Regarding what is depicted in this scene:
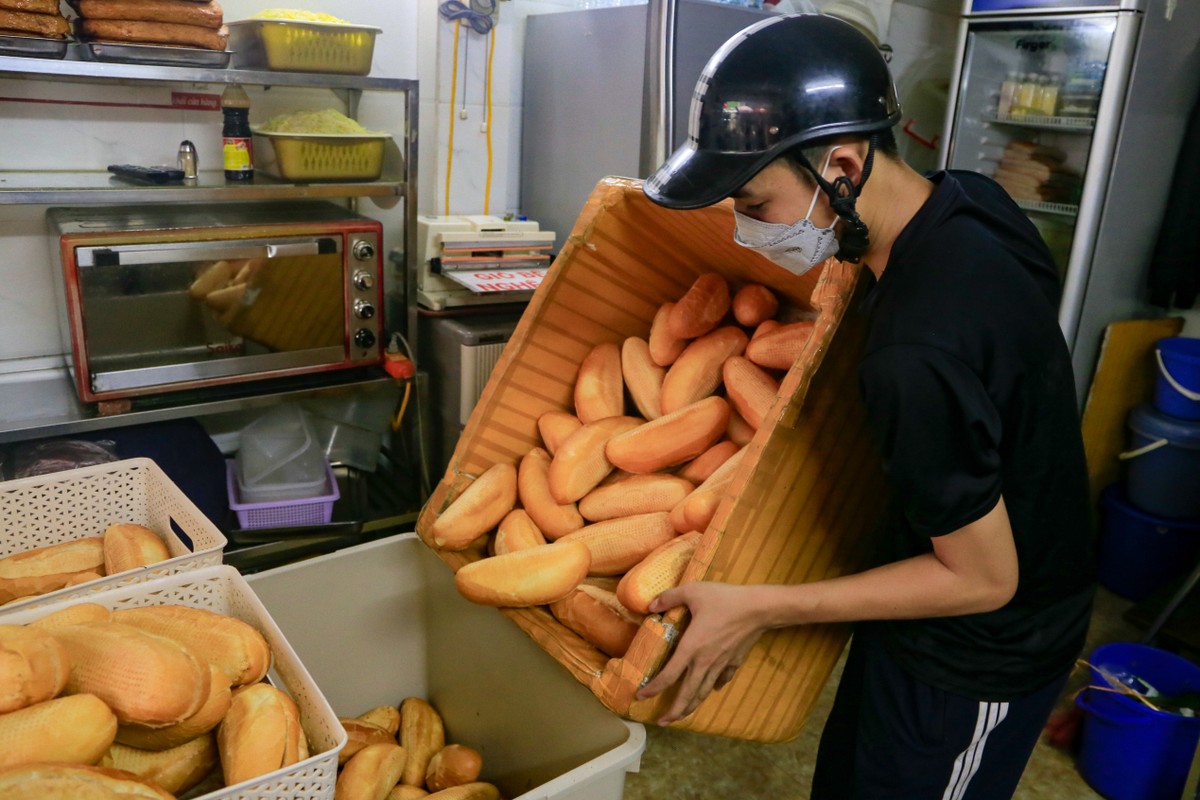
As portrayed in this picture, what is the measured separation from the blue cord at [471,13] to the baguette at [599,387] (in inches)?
66.4

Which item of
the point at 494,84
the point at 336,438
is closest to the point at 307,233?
the point at 336,438

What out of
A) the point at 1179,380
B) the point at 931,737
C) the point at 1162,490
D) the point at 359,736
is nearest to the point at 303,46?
the point at 359,736

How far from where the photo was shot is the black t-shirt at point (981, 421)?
930 mm

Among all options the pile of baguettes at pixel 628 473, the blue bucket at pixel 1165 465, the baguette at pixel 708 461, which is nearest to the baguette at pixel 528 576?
the pile of baguettes at pixel 628 473

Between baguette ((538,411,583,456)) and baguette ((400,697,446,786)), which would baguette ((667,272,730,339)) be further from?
baguette ((400,697,446,786))

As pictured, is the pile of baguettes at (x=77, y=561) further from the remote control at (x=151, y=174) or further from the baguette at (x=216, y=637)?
the remote control at (x=151, y=174)

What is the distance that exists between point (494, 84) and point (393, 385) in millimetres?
1092

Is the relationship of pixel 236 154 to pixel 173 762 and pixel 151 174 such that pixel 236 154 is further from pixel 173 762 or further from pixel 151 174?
pixel 173 762

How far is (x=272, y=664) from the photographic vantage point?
1077 millimetres

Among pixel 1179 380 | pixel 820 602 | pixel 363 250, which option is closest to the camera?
pixel 820 602

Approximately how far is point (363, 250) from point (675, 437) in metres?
1.39

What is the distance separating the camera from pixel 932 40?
3979 mm

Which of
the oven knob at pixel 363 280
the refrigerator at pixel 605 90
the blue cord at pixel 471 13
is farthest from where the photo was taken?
the blue cord at pixel 471 13

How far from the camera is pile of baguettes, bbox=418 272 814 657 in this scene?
1205 mm
